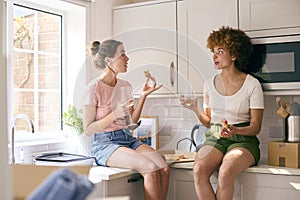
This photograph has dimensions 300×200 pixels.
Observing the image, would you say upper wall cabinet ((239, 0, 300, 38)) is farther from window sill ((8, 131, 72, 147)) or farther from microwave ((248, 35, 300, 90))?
window sill ((8, 131, 72, 147))

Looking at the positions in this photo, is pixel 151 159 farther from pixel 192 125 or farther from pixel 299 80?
pixel 299 80

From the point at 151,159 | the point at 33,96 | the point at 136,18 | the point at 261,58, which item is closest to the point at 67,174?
the point at 151,159

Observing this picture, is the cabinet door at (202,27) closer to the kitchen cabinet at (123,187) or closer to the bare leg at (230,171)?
the bare leg at (230,171)

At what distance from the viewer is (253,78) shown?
2.85m

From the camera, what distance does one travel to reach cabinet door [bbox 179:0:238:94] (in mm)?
3043

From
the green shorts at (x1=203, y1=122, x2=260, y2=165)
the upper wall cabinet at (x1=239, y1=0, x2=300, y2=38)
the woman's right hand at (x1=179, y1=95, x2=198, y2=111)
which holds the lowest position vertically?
the green shorts at (x1=203, y1=122, x2=260, y2=165)

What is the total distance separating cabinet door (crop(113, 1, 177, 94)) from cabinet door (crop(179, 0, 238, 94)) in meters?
0.13

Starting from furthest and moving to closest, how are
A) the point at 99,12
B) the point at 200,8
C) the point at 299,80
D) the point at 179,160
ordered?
the point at 99,12, the point at 200,8, the point at 179,160, the point at 299,80

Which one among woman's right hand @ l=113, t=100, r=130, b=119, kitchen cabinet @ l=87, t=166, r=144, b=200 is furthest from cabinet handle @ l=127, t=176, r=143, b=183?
woman's right hand @ l=113, t=100, r=130, b=119

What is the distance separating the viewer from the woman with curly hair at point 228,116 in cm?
268

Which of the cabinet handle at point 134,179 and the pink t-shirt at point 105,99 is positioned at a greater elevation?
the pink t-shirt at point 105,99

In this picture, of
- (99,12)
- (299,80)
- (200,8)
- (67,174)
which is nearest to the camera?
(67,174)

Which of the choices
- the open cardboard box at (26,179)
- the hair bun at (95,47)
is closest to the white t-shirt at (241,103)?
the hair bun at (95,47)

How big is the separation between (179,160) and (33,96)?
1.11 m
